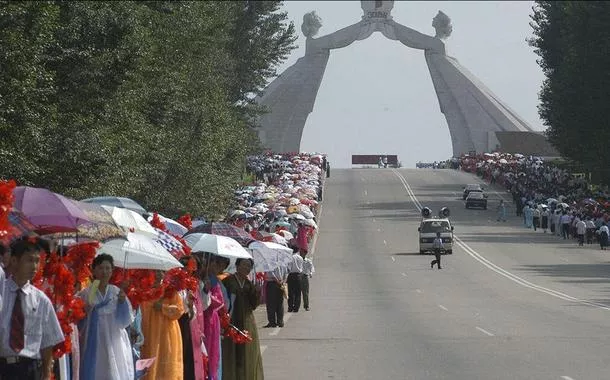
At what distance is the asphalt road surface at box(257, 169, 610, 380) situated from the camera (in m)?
19.6

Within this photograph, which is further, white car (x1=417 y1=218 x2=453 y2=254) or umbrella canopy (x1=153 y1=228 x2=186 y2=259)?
white car (x1=417 y1=218 x2=453 y2=254)

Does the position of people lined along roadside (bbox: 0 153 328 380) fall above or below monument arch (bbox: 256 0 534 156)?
below

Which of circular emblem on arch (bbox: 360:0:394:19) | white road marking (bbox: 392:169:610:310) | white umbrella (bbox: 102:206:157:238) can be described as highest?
circular emblem on arch (bbox: 360:0:394:19)

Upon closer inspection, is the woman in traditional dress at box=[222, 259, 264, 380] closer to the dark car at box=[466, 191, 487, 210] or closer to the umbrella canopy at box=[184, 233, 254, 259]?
the umbrella canopy at box=[184, 233, 254, 259]

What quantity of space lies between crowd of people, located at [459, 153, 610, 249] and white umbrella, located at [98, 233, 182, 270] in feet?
160

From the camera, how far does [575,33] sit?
259ft

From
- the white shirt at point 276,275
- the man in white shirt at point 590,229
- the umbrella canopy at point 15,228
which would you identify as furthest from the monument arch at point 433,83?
the umbrella canopy at point 15,228

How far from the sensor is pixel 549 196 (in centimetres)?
8275

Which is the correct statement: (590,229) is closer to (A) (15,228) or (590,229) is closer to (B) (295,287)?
(B) (295,287)

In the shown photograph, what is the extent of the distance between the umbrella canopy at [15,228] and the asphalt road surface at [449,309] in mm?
7487

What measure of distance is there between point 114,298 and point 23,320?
2.81 metres

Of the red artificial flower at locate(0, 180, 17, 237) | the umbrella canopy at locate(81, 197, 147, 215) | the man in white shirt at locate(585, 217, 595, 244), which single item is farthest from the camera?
the man in white shirt at locate(585, 217, 595, 244)

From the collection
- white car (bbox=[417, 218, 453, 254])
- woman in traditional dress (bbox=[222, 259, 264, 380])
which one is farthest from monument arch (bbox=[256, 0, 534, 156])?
woman in traditional dress (bbox=[222, 259, 264, 380])

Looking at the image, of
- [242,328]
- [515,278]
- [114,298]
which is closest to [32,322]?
[114,298]
